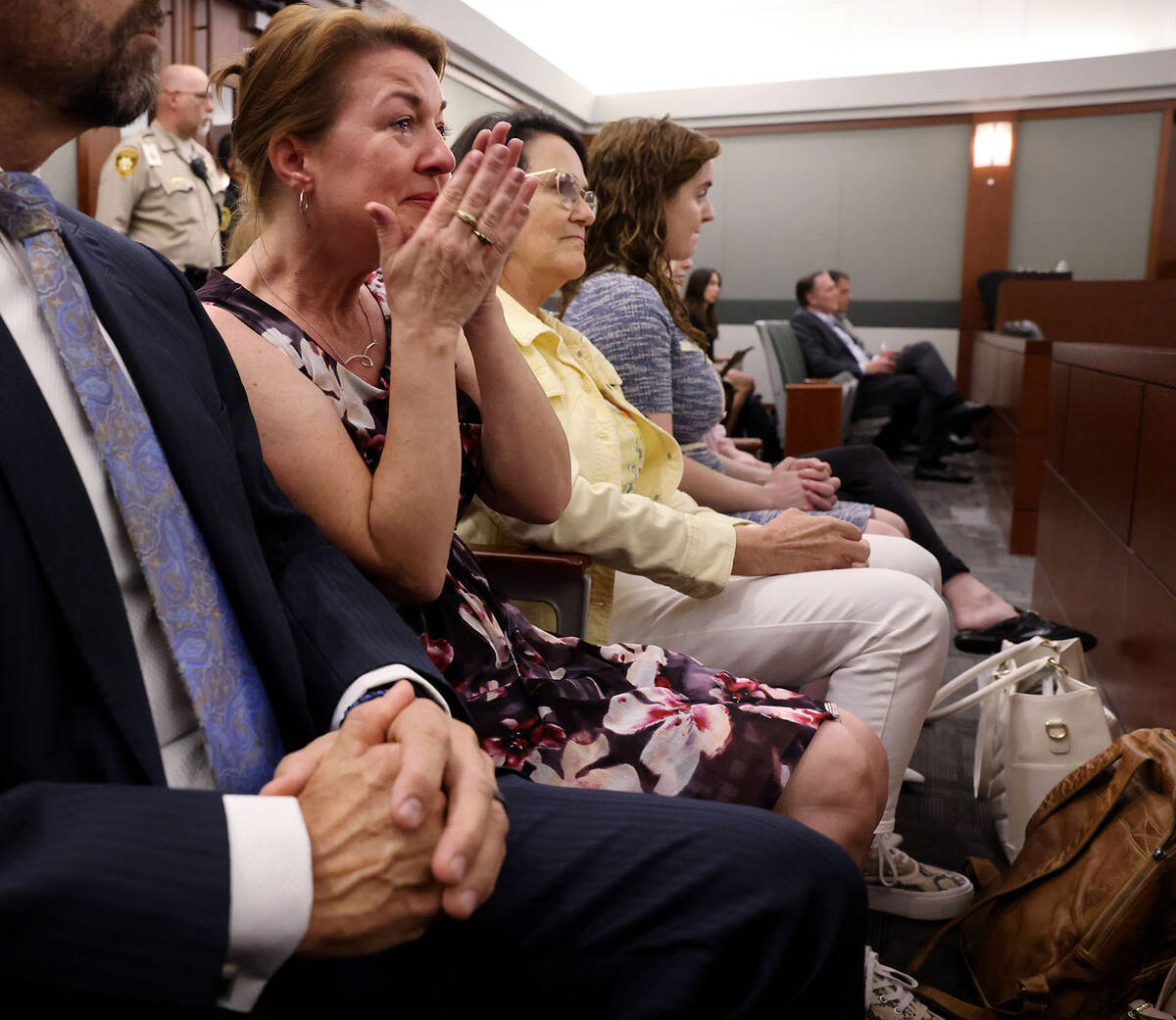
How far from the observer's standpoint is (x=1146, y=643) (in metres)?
1.96

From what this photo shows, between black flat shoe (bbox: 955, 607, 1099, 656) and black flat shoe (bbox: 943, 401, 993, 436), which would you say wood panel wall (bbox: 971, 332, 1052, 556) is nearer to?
black flat shoe (bbox: 943, 401, 993, 436)

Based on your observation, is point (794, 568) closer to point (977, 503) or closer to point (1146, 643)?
point (1146, 643)

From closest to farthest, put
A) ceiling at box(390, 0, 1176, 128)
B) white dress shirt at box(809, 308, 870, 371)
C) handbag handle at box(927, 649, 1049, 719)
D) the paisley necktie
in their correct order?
the paisley necktie < handbag handle at box(927, 649, 1049, 719) < white dress shirt at box(809, 308, 870, 371) < ceiling at box(390, 0, 1176, 128)

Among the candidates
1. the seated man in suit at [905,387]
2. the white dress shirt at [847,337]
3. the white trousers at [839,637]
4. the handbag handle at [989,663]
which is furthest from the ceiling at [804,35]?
the white trousers at [839,637]

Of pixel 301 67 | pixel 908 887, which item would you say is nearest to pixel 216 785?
pixel 301 67

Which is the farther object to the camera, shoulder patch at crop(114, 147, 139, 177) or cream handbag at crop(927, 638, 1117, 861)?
shoulder patch at crop(114, 147, 139, 177)

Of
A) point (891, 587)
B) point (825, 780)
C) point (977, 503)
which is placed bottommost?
point (977, 503)

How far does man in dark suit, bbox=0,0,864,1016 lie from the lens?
0.61 meters

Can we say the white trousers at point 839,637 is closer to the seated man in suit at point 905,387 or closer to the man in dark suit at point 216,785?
the man in dark suit at point 216,785

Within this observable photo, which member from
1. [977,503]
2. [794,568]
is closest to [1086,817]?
[794,568]

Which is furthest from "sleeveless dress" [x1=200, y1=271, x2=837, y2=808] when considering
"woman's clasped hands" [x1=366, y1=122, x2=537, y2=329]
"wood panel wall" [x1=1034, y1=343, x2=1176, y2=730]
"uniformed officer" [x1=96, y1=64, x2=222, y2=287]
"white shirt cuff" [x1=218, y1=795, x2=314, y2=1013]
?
"uniformed officer" [x1=96, y1=64, x2=222, y2=287]

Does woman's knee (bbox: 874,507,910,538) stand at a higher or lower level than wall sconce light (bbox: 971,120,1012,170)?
lower

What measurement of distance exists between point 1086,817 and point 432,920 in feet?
3.47

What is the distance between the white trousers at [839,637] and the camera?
1543 millimetres
